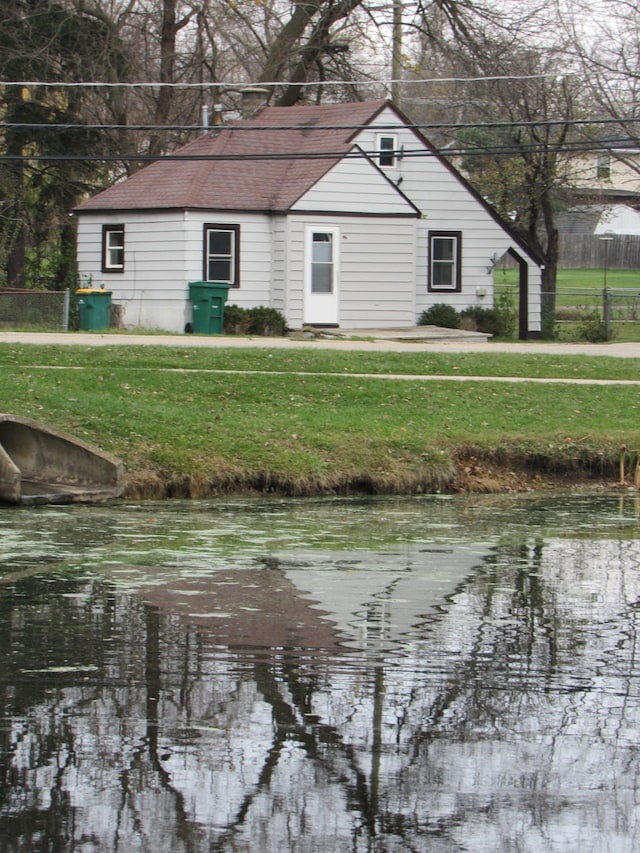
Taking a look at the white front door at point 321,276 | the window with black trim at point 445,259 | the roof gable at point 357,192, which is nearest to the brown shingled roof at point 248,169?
the roof gable at point 357,192

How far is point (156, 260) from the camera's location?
32625 mm

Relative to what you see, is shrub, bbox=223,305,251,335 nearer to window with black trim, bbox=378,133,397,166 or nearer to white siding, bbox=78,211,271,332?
white siding, bbox=78,211,271,332

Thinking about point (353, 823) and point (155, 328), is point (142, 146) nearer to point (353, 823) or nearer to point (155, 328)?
point (155, 328)

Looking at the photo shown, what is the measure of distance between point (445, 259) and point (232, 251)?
232 inches

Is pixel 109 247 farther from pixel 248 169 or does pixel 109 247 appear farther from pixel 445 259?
pixel 445 259

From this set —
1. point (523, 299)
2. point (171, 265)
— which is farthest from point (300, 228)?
point (523, 299)

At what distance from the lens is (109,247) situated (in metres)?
33.8

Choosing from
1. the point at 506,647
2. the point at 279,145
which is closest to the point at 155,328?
the point at 279,145

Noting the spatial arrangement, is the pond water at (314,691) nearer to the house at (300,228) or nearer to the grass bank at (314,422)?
the grass bank at (314,422)

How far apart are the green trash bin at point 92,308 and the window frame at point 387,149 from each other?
→ 783 cm

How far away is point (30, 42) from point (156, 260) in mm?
7792

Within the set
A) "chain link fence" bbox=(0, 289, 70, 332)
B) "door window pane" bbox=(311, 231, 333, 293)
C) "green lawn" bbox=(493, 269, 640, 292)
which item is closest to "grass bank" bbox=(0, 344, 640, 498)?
"chain link fence" bbox=(0, 289, 70, 332)

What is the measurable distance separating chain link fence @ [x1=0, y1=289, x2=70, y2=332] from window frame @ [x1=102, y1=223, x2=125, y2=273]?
293 cm

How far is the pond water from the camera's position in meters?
6.11
